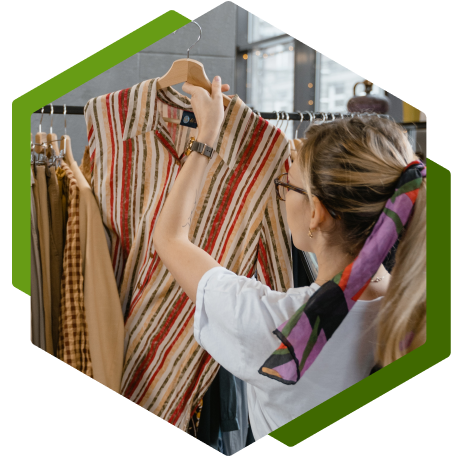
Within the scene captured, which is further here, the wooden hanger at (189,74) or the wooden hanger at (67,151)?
the wooden hanger at (67,151)

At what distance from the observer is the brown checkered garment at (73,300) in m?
1.13

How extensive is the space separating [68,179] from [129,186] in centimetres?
13

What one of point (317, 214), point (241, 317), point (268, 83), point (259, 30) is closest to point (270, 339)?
point (241, 317)

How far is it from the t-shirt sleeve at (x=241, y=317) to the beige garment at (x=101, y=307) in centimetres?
26

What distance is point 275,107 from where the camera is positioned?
2.67 meters

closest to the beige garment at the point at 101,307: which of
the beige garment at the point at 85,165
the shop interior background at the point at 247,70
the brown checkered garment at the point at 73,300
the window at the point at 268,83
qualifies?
the brown checkered garment at the point at 73,300

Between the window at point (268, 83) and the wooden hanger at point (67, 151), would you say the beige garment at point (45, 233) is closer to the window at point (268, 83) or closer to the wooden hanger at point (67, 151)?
the wooden hanger at point (67, 151)

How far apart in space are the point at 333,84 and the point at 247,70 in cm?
118

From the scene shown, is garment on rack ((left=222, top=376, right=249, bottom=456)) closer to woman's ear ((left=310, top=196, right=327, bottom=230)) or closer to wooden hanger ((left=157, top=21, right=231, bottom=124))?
woman's ear ((left=310, top=196, right=327, bottom=230))

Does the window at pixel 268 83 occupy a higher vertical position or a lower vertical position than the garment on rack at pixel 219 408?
higher

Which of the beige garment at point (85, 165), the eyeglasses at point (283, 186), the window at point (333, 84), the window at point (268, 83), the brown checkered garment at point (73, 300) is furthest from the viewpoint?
the window at point (268, 83)

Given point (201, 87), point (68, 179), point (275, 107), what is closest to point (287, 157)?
point (201, 87)

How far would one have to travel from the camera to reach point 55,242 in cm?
117

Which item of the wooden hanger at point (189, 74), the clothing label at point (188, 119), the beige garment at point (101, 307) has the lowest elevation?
the beige garment at point (101, 307)
